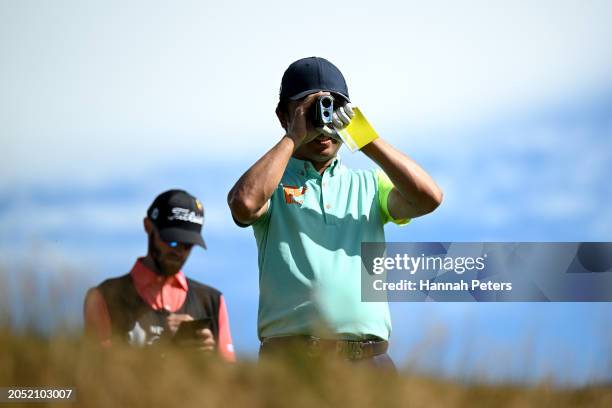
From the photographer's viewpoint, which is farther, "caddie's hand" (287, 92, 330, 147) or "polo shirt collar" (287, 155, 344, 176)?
"polo shirt collar" (287, 155, 344, 176)

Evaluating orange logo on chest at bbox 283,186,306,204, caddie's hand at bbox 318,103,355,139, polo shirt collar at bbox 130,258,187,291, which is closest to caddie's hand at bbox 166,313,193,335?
polo shirt collar at bbox 130,258,187,291

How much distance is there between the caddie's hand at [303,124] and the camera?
452 centimetres

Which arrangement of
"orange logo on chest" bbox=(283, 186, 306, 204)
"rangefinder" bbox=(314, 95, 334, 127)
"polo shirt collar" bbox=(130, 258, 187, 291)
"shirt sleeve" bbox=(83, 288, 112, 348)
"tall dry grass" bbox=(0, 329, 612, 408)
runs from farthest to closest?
"orange logo on chest" bbox=(283, 186, 306, 204)
"rangefinder" bbox=(314, 95, 334, 127)
"polo shirt collar" bbox=(130, 258, 187, 291)
"shirt sleeve" bbox=(83, 288, 112, 348)
"tall dry grass" bbox=(0, 329, 612, 408)

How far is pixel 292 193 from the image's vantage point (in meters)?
4.66

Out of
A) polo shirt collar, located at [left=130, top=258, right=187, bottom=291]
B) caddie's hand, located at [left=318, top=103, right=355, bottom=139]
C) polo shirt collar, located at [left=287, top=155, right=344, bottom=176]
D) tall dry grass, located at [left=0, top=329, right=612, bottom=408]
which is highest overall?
caddie's hand, located at [left=318, top=103, right=355, bottom=139]

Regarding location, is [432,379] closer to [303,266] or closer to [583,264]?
[303,266]

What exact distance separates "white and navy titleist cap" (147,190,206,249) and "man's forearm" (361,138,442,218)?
954 millimetres

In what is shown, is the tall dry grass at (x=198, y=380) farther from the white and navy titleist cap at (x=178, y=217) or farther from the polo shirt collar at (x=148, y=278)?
the white and navy titleist cap at (x=178, y=217)

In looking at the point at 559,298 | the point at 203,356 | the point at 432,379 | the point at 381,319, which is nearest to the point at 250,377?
the point at 203,356

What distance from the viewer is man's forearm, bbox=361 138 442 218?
14.7 ft

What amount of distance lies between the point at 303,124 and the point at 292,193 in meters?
0.39

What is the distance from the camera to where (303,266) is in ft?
14.4

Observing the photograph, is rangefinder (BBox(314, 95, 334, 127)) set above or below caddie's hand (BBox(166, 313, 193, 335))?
above

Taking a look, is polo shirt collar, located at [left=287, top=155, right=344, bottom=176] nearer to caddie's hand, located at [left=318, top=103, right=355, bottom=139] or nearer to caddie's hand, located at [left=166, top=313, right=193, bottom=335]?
caddie's hand, located at [left=318, top=103, right=355, bottom=139]
